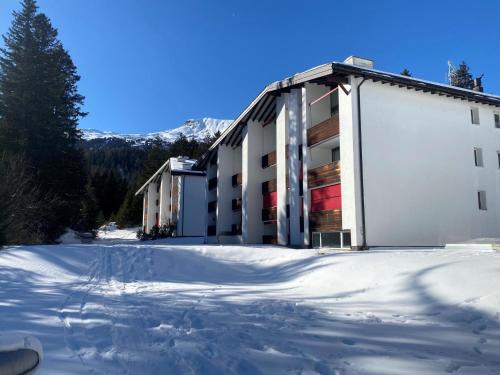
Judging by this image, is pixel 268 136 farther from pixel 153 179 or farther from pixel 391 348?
pixel 153 179

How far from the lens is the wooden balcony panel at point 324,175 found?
696 inches

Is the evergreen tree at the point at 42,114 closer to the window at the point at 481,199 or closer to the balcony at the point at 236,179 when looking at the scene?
the balcony at the point at 236,179

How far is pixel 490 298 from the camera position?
5910 mm

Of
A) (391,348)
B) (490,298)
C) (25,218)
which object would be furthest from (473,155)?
(25,218)

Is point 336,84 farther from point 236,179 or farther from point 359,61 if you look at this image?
point 236,179

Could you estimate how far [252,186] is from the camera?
25828 millimetres

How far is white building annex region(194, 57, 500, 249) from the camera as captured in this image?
16.7 metres

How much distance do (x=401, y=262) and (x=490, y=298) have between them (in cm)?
345

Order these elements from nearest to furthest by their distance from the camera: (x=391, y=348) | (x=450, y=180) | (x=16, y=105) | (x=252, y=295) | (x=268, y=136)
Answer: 1. (x=391, y=348)
2. (x=252, y=295)
3. (x=450, y=180)
4. (x=268, y=136)
5. (x=16, y=105)

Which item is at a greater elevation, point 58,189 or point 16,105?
point 16,105

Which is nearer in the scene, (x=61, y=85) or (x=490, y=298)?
(x=490, y=298)

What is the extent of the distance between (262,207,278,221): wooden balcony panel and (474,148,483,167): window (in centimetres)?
1117

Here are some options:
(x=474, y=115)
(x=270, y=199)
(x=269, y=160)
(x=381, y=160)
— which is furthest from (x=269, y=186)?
(x=474, y=115)

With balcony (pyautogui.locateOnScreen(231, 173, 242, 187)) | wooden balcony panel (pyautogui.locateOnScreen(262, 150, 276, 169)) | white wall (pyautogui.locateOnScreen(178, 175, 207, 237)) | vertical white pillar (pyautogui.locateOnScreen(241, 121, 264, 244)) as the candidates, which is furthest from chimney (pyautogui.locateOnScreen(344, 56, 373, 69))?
white wall (pyautogui.locateOnScreen(178, 175, 207, 237))
